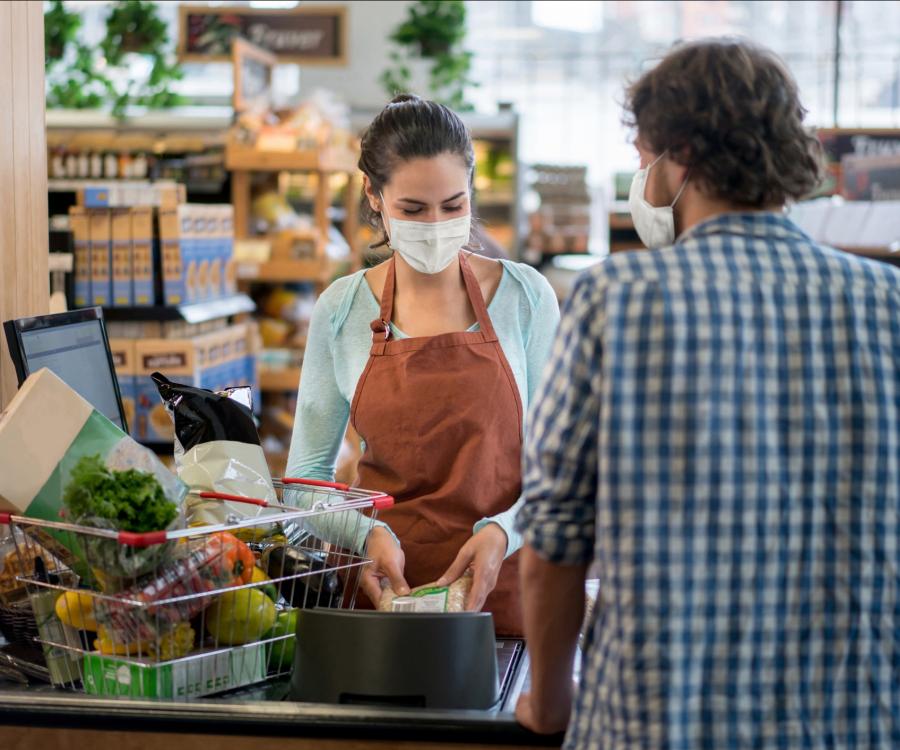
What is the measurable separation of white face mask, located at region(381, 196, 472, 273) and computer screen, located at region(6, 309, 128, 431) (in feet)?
1.79

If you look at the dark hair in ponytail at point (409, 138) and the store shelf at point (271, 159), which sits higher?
the dark hair in ponytail at point (409, 138)

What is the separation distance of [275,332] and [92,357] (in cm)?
445

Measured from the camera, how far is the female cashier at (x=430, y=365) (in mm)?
2139

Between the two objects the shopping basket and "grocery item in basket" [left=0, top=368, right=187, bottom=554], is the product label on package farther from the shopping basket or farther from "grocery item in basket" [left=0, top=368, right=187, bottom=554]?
"grocery item in basket" [left=0, top=368, right=187, bottom=554]

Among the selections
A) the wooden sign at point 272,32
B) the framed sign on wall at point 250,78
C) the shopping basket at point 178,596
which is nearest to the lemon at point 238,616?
the shopping basket at point 178,596

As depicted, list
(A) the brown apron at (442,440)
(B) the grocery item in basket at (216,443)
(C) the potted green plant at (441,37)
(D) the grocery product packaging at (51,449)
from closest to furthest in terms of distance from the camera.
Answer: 1. (D) the grocery product packaging at (51,449)
2. (B) the grocery item in basket at (216,443)
3. (A) the brown apron at (442,440)
4. (C) the potted green plant at (441,37)

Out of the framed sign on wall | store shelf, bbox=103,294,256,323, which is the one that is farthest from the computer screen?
the framed sign on wall

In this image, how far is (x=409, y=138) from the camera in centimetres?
215

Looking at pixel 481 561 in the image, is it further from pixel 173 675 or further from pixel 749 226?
pixel 749 226

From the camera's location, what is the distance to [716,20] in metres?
11.6

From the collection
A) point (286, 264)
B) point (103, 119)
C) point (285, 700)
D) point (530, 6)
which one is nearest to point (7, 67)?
point (285, 700)

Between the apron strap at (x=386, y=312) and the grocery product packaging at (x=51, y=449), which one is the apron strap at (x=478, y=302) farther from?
the grocery product packaging at (x=51, y=449)

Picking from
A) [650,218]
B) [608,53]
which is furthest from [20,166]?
[608,53]

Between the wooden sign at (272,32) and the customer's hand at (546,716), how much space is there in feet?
25.7
